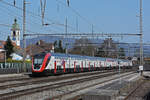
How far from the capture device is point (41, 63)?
33.1 m

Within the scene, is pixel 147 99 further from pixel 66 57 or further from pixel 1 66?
pixel 1 66

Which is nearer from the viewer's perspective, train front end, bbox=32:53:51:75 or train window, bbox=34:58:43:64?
train front end, bbox=32:53:51:75

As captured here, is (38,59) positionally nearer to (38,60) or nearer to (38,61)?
(38,60)

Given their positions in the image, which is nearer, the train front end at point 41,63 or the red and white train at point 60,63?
the train front end at point 41,63

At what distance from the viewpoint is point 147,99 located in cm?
1545

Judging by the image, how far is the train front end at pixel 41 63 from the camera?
3294 cm

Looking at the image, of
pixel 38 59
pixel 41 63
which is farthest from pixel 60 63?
pixel 41 63

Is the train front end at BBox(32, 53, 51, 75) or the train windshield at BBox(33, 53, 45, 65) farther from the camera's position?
the train windshield at BBox(33, 53, 45, 65)

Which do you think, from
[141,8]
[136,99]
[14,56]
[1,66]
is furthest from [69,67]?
[14,56]

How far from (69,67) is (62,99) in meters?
26.0

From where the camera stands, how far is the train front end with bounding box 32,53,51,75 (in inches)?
1297

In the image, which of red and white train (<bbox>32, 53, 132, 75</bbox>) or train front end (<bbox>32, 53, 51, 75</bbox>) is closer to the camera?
train front end (<bbox>32, 53, 51, 75</bbox>)

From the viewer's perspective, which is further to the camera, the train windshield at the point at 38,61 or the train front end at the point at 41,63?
the train windshield at the point at 38,61

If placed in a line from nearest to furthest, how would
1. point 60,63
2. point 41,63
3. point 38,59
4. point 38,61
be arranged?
1. point 41,63
2. point 38,61
3. point 38,59
4. point 60,63
